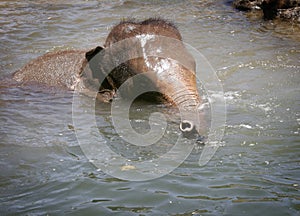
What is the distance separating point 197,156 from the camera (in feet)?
16.0

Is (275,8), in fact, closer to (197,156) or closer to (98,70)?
(98,70)

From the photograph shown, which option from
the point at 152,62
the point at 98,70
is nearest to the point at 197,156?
the point at 152,62

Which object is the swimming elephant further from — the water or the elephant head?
the water

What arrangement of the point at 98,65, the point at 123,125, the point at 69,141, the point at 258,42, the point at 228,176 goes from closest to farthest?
1. the point at 228,176
2. the point at 69,141
3. the point at 123,125
4. the point at 98,65
5. the point at 258,42

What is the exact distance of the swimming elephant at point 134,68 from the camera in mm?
5965

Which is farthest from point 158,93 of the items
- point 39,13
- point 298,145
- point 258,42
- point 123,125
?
point 39,13

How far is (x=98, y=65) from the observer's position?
689 centimetres

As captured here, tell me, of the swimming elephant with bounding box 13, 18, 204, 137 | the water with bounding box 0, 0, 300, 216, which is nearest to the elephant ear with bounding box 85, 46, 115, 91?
the swimming elephant with bounding box 13, 18, 204, 137

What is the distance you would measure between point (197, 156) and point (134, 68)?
204cm

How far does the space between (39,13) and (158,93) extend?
9.12 metres

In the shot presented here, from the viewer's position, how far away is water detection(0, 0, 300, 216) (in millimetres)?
3963

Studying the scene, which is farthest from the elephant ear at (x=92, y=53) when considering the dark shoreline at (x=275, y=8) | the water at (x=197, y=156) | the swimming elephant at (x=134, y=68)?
the dark shoreline at (x=275, y=8)

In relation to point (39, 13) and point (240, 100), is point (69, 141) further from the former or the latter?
point (39, 13)

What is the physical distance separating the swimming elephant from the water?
0.34 meters
